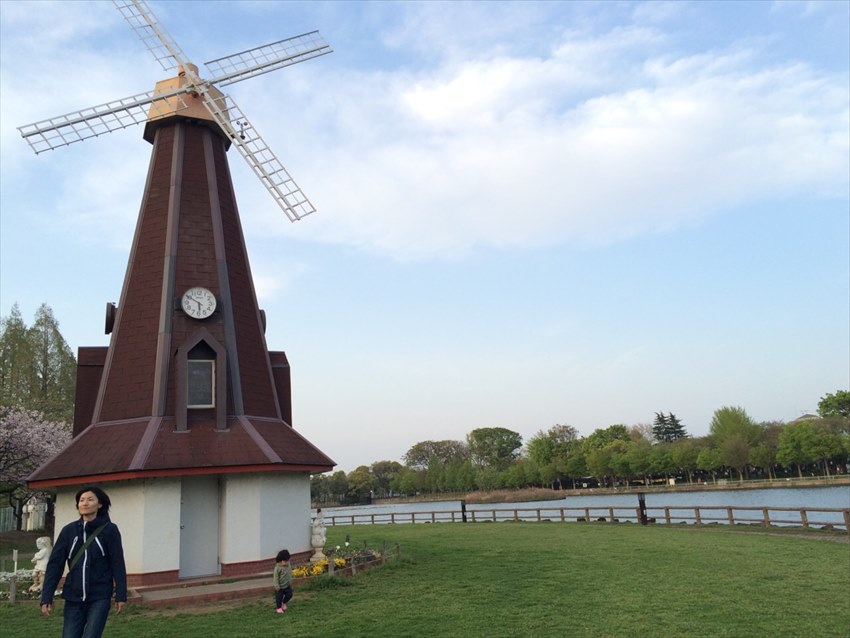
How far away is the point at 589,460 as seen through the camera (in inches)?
2354

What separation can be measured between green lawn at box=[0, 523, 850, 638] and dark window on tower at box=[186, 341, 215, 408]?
172 inches

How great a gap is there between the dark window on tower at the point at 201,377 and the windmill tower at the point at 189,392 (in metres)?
0.02

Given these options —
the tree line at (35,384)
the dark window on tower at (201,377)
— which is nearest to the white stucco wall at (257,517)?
the dark window on tower at (201,377)

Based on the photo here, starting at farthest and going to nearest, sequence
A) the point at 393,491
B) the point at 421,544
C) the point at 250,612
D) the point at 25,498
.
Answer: the point at 393,491 < the point at 25,498 < the point at 421,544 < the point at 250,612

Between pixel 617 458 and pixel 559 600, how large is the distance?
5313 cm

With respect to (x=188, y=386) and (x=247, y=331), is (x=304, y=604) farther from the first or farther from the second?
(x=247, y=331)

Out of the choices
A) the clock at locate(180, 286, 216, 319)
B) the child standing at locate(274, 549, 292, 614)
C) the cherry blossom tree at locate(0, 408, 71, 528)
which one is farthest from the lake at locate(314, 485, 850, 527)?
the child standing at locate(274, 549, 292, 614)

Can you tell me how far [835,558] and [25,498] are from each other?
95.1 ft

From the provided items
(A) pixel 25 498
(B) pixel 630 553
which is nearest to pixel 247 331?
(B) pixel 630 553

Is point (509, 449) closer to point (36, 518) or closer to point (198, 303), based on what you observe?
point (36, 518)

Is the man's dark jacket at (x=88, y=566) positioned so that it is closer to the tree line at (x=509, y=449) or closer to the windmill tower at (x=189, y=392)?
the windmill tower at (x=189, y=392)

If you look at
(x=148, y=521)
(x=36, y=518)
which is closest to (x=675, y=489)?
(x=36, y=518)

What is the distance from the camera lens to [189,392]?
1225 cm

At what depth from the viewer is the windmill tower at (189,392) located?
10930mm
